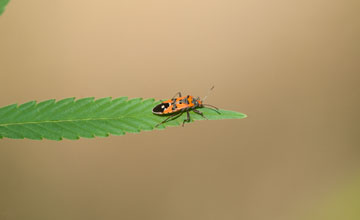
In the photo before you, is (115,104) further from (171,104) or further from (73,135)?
(171,104)

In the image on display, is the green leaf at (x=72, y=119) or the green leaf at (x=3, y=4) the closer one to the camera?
the green leaf at (x=3, y=4)

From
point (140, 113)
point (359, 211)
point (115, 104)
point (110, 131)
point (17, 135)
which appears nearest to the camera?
point (17, 135)

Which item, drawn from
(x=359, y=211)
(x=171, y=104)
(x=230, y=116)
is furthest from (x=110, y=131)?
(x=359, y=211)

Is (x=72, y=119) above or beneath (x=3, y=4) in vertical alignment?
beneath

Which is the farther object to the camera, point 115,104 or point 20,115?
point 115,104

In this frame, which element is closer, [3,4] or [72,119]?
[3,4]

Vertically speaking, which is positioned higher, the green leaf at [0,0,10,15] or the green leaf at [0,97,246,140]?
the green leaf at [0,0,10,15]

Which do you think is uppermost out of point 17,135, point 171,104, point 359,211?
point 171,104

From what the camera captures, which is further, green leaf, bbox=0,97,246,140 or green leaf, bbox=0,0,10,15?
green leaf, bbox=0,97,246,140
